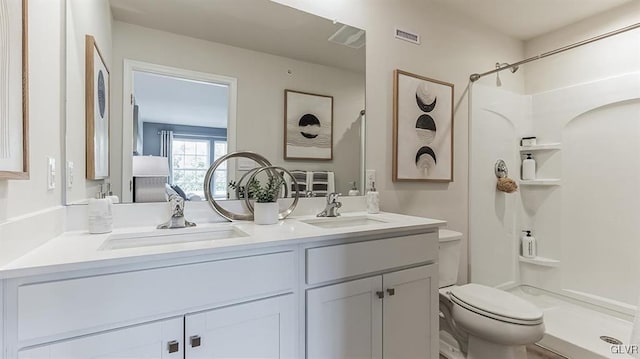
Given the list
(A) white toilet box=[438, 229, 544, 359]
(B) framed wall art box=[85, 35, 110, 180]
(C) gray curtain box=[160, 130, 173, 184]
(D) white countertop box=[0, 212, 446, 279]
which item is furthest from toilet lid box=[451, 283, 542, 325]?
(B) framed wall art box=[85, 35, 110, 180]

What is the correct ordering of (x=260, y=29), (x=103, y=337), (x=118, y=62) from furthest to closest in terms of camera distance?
(x=260, y=29) < (x=118, y=62) < (x=103, y=337)

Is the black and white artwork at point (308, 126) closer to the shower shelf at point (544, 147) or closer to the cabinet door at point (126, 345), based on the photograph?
the cabinet door at point (126, 345)

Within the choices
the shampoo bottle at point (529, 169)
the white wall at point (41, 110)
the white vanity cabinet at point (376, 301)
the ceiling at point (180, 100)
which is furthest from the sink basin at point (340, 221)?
the shampoo bottle at point (529, 169)

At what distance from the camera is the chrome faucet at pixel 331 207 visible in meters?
1.77

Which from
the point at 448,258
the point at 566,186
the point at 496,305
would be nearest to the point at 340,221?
the point at 448,258

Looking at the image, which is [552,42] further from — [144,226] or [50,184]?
[50,184]

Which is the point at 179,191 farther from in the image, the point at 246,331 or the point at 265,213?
the point at 246,331

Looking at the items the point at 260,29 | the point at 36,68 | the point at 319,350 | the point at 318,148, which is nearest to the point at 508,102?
the point at 318,148

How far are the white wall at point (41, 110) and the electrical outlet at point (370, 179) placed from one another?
1.53 m

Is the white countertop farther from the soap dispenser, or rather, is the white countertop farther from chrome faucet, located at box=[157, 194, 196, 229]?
the soap dispenser

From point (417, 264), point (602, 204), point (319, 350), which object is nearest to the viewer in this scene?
point (319, 350)

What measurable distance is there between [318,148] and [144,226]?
39.2 inches

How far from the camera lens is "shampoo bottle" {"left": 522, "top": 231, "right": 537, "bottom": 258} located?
8.95ft

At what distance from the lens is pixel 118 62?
1359 millimetres
